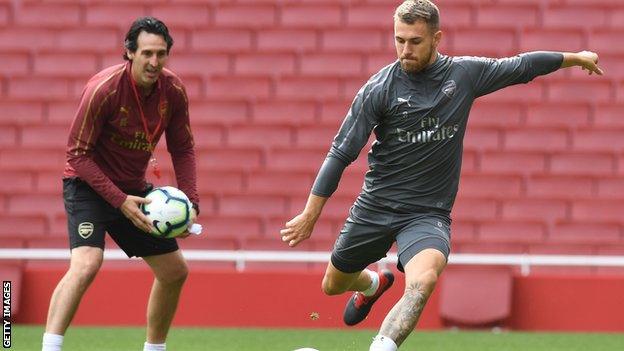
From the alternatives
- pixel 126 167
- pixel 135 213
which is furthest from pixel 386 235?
pixel 126 167

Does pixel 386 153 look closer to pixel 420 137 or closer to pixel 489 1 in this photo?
pixel 420 137

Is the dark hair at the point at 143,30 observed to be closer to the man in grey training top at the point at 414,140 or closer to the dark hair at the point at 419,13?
the man in grey training top at the point at 414,140

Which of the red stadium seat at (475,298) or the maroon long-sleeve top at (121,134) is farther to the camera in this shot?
the red stadium seat at (475,298)

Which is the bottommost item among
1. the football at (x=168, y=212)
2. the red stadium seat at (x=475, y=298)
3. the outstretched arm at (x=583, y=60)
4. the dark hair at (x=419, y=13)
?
the red stadium seat at (x=475, y=298)

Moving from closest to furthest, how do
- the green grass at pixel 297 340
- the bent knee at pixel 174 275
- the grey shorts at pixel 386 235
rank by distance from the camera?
the grey shorts at pixel 386 235, the bent knee at pixel 174 275, the green grass at pixel 297 340

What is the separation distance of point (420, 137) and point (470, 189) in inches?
238

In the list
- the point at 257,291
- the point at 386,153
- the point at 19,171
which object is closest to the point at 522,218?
the point at 257,291

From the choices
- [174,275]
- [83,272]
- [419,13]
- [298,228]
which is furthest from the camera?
[174,275]

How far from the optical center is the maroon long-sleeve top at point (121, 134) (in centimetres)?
773

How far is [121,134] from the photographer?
25.9ft

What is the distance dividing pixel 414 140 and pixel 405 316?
3.39 ft

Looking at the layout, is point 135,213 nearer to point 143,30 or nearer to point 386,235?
point 143,30

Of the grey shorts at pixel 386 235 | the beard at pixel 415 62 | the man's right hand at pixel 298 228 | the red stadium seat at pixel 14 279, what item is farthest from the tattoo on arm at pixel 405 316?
the red stadium seat at pixel 14 279

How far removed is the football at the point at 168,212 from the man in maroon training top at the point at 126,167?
0.19 ft
